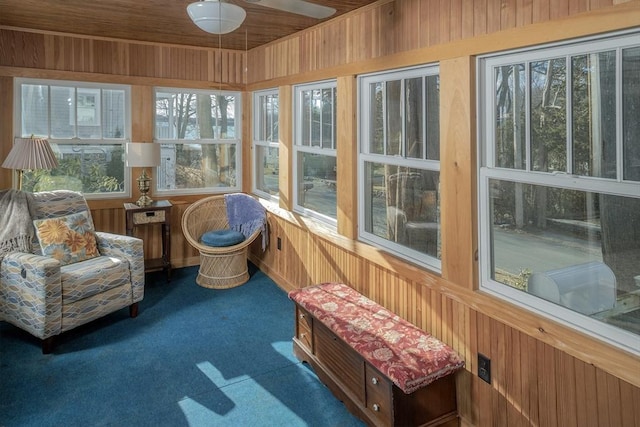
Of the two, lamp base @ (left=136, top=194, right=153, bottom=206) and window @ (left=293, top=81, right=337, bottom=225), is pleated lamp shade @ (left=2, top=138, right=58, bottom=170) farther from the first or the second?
window @ (left=293, top=81, right=337, bottom=225)

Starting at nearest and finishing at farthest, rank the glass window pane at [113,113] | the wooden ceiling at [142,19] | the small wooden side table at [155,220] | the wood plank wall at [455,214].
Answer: the wood plank wall at [455,214] < the wooden ceiling at [142,19] < the small wooden side table at [155,220] < the glass window pane at [113,113]

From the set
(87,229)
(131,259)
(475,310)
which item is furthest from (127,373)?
(475,310)

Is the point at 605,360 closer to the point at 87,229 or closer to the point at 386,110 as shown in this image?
the point at 386,110

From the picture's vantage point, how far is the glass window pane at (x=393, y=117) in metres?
2.86

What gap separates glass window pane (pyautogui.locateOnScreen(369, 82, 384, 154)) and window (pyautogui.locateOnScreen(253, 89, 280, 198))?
1.72 meters

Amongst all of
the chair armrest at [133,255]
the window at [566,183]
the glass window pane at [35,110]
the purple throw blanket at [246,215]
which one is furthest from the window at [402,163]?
the glass window pane at [35,110]

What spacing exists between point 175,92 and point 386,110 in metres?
2.96

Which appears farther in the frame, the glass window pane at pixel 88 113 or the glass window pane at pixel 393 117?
the glass window pane at pixel 88 113

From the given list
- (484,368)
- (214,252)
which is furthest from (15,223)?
(484,368)

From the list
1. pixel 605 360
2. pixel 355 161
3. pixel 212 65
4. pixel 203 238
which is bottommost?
pixel 605 360

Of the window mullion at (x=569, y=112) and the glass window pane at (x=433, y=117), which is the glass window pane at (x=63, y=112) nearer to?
the glass window pane at (x=433, y=117)

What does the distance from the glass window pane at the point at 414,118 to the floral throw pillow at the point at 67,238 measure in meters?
2.76

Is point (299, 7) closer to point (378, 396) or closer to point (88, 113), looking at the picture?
point (378, 396)

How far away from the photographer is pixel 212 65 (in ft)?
16.5
